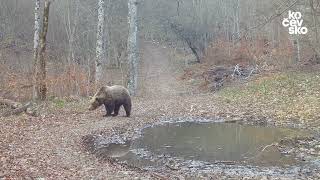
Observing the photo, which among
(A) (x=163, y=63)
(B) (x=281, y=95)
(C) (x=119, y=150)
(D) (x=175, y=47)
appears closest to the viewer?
(C) (x=119, y=150)

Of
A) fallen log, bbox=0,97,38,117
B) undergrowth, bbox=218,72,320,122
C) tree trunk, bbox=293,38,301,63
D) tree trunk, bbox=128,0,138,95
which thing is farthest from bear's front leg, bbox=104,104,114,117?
tree trunk, bbox=293,38,301,63

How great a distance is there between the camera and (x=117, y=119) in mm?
18375

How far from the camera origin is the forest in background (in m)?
26.0

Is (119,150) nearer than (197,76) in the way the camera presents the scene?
Yes

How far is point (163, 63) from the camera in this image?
57531mm

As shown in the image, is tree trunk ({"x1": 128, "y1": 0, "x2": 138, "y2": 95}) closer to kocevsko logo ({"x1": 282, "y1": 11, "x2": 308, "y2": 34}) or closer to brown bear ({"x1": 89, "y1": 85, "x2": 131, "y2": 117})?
brown bear ({"x1": 89, "y1": 85, "x2": 131, "y2": 117})

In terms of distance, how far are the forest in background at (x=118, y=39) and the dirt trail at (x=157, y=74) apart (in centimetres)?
243

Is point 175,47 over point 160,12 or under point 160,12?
under

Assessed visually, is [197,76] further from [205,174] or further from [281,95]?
[205,174]

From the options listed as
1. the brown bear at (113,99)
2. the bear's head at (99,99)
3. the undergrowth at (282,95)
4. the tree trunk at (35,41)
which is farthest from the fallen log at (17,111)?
the undergrowth at (282,95)

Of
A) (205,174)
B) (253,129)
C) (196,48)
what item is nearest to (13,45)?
(196,48)

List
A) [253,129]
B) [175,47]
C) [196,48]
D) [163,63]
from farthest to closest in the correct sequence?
[175,47], [163,63], [196,48], [253,129]

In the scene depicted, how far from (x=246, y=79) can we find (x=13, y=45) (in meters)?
21.6

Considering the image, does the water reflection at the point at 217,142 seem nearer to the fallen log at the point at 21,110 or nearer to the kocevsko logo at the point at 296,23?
the fallen log at the point at 21,110
